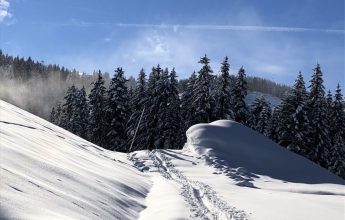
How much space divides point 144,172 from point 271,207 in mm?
8345

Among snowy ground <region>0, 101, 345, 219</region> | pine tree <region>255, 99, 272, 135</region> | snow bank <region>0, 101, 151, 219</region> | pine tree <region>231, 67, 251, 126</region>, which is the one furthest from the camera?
pine tree <region>255, 99, 272, 135</region>

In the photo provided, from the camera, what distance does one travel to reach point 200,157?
2462 cm

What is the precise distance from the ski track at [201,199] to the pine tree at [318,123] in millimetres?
25279

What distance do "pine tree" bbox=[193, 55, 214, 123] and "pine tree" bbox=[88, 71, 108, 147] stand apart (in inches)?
421

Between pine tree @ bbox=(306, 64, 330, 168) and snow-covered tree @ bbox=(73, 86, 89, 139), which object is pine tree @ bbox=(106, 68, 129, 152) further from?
pine tree @ bbox=(306, 64, 330, 168)

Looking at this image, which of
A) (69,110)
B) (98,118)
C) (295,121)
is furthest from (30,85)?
(295,121)

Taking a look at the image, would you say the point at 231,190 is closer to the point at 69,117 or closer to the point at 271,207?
the point at 271,207

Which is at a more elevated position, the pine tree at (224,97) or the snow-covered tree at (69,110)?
the pine tree at (224,97)

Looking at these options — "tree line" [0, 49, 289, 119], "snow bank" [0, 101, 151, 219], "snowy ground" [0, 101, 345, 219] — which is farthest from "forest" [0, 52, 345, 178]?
"tree line" [0, 49, 289, 119]

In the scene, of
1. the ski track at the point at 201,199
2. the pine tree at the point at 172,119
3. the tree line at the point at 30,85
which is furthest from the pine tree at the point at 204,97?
the tree line at the point at 30,85

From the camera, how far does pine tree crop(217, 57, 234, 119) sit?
47562 millimetres

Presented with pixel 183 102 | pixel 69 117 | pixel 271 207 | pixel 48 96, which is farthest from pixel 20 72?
pixel 271 207

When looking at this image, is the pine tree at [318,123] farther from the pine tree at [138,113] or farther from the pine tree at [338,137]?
the pine tree at [138,113]

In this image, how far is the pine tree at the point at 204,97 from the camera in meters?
46.4
